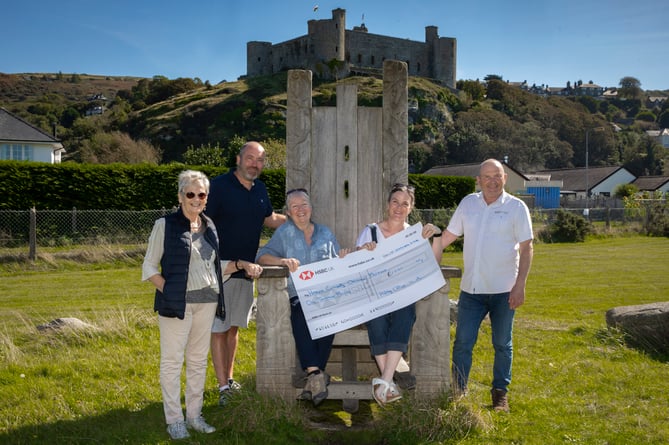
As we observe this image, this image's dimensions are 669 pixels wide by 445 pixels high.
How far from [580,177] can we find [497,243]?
63.5 metres

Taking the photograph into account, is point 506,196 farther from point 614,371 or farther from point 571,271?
point 571,271

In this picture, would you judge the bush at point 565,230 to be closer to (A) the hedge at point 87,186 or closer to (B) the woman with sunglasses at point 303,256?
(A) the hedge at point 87,186

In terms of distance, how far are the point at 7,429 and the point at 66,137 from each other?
229ft

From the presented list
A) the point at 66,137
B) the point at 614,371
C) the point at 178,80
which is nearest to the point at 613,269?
the point at 614,371

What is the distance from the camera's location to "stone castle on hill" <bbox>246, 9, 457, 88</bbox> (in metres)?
89.2

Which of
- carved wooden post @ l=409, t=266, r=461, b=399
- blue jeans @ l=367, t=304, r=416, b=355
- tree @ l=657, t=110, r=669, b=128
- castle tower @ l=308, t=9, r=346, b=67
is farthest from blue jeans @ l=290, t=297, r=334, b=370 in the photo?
tree @ l=657, t=110, r=669, b=128

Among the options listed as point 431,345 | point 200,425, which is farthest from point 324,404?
point 431,345

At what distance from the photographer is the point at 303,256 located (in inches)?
172

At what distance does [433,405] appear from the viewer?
4.03 m

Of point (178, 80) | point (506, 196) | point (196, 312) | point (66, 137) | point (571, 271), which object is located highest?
point (178, 80)

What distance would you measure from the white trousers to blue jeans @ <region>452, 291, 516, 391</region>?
6.07 ft

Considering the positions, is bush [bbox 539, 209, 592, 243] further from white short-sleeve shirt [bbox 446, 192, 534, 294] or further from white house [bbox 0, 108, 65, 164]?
white house [bbox 0, 108, 65, 164]

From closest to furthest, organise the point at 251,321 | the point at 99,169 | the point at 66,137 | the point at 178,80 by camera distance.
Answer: the point at 251,321 < the point at 99,169 < the point at 66,137 < the point at 178,80

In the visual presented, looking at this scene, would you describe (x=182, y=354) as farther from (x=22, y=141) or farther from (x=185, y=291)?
(x=22, y=141)
